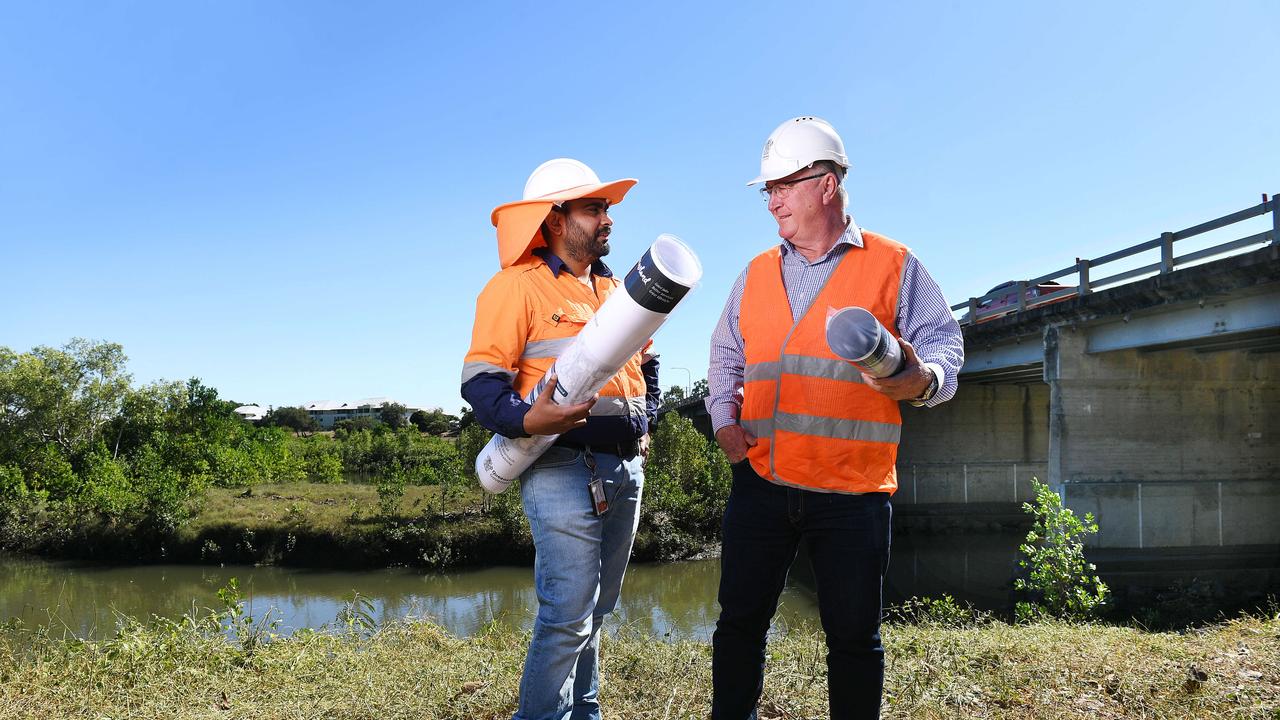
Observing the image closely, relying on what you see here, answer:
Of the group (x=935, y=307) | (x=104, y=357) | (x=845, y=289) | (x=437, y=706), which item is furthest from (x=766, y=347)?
(x=104, y=357)

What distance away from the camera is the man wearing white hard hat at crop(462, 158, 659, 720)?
2574 mm

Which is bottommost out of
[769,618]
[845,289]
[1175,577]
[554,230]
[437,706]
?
[1175,577]

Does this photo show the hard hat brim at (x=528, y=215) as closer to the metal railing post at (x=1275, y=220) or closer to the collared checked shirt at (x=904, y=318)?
the collared checked shirt at (x=904, y=318)

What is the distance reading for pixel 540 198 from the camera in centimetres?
271

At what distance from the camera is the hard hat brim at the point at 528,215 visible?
270 cm

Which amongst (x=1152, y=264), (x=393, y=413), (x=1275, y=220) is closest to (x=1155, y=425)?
(x=1152, y=264)

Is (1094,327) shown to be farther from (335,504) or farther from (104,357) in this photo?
(104,357)

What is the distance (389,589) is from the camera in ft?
60.3

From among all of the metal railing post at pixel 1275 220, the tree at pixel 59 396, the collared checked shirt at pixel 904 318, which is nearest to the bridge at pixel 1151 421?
the metal railing post at pixel 1275 220

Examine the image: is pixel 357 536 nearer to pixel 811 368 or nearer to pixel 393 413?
pixel 811 368

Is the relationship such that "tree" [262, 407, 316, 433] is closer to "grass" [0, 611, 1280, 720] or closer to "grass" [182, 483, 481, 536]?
"grass" [182, 483, 481, 536]

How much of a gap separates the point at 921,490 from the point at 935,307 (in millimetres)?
25975

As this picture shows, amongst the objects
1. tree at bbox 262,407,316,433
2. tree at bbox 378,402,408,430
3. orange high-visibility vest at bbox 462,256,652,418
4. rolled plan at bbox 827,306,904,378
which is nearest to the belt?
orange high-visibility vest at bbox 462,256,652,418

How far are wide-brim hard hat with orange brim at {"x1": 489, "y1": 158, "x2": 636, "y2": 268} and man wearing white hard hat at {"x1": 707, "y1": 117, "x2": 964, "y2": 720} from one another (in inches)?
22.9
